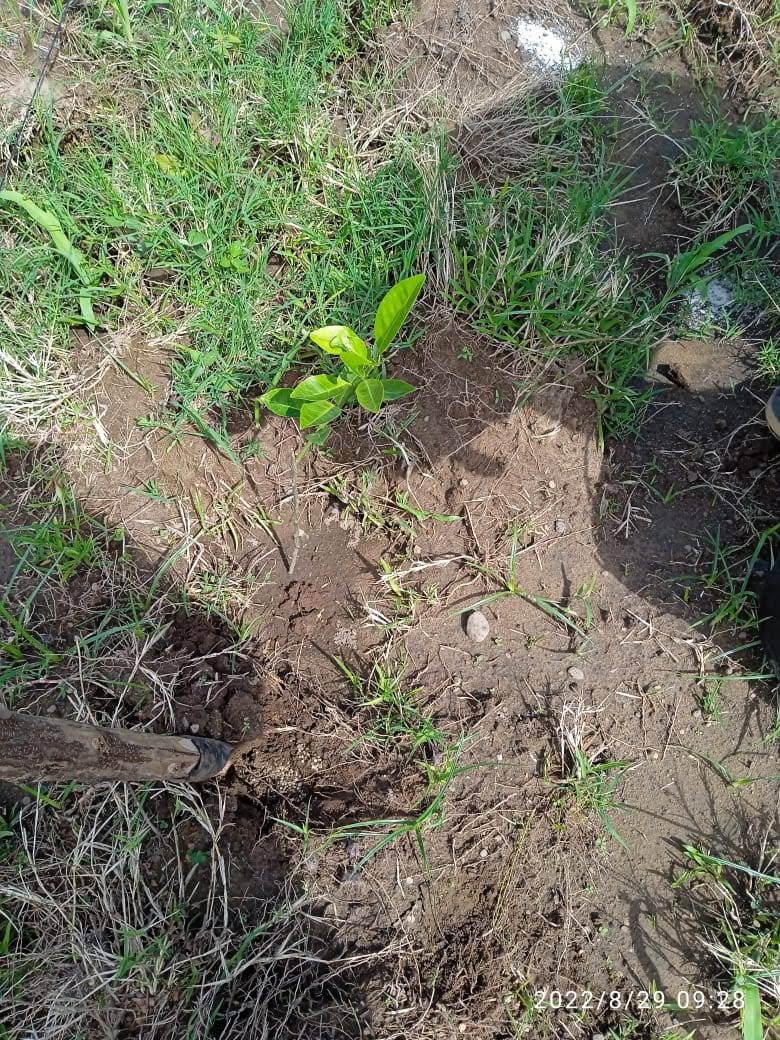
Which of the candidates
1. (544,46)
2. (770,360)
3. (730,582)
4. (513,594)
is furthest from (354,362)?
(544,46)

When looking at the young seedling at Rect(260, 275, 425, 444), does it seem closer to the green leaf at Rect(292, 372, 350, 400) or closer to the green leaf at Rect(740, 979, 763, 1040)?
the green leaf at Rect(292, 372, 350, 400)

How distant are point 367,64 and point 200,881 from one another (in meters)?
2.61

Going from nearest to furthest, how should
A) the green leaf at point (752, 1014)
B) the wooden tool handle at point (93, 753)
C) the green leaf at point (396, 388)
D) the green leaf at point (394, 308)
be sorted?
the wooden tool handle at point (93, 753)
the green leaf at point (752, 1014)
the green leaf at point (394, 308)
the green leaf at point (396, 388)

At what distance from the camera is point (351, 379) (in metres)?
1.64

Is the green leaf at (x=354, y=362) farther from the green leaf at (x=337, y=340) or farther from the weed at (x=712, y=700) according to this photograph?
the weed at (x=712, y=700)

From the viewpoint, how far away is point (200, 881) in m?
1.57

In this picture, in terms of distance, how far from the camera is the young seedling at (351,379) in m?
1.58

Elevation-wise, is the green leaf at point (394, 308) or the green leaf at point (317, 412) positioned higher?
the green leaf at point (394, 308)

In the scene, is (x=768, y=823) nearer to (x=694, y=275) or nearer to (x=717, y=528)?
(x=717, y=528)

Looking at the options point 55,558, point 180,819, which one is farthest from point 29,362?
point 180,819

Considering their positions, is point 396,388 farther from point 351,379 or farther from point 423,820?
point 423,820

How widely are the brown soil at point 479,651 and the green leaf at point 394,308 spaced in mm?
367

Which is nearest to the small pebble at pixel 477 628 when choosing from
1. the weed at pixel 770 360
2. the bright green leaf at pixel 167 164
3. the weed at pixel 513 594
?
the weed at pixel 513 594

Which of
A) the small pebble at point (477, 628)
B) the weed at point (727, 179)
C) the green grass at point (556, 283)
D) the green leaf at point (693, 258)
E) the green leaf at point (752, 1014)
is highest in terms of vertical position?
the weed at point (727, 179)
